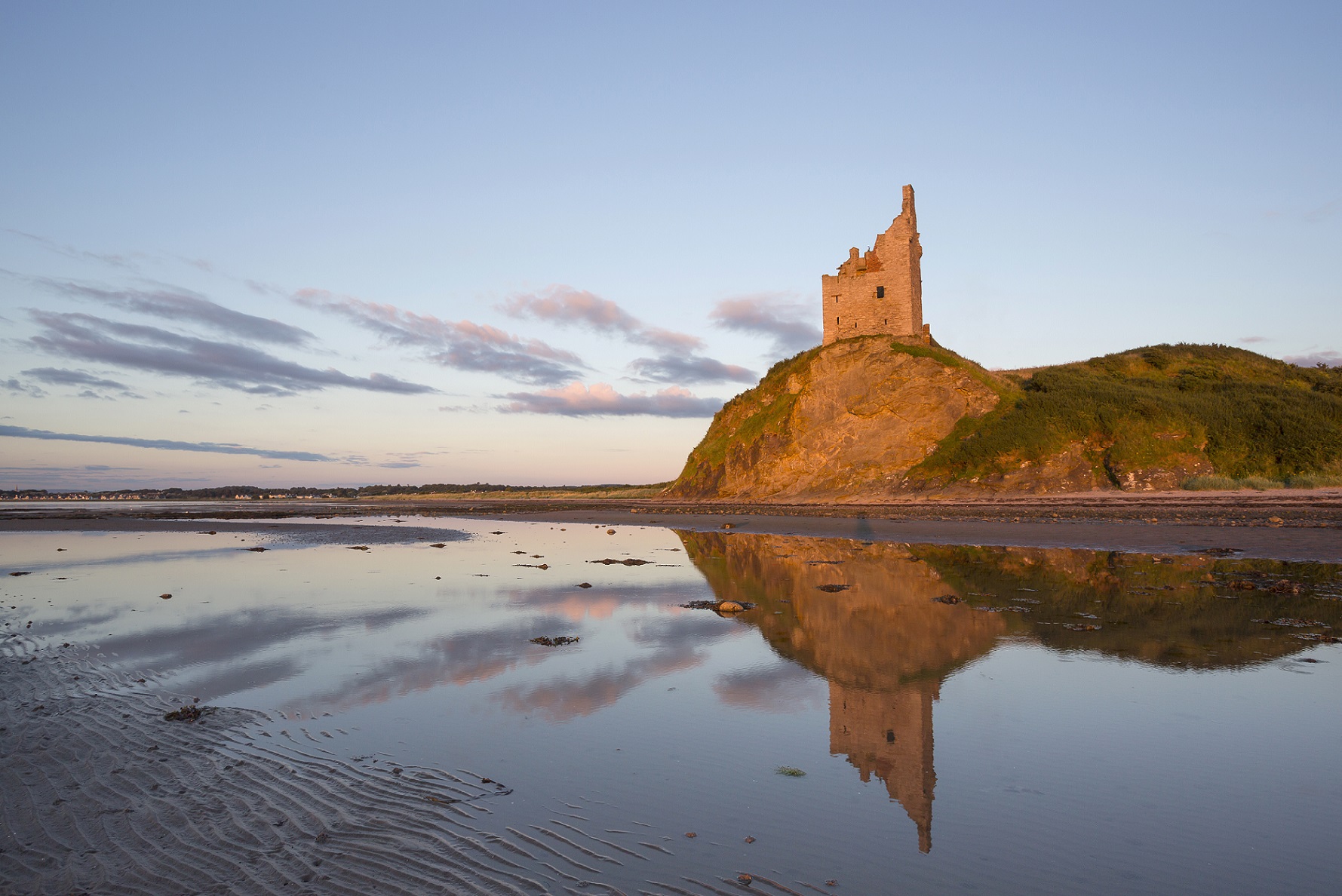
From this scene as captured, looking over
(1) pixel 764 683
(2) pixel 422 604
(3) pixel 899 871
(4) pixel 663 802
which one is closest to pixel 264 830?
(4) pixel 663 802

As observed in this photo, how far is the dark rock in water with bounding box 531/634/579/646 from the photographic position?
11.5m

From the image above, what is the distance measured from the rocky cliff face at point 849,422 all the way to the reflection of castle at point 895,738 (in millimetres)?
46250

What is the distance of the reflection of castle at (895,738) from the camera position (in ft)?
18.8

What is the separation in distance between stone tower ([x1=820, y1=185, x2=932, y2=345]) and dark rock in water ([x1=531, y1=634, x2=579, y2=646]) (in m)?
57.8

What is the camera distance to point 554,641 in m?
11.6

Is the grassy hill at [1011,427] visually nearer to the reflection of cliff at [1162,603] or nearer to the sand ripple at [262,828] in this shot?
the reflection of cliff at [1162,603]

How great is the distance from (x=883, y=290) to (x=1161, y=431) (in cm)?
2622

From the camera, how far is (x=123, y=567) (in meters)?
23.9

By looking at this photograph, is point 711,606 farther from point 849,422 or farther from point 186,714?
point 849,422

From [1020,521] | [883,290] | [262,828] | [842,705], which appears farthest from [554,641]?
[883,290]

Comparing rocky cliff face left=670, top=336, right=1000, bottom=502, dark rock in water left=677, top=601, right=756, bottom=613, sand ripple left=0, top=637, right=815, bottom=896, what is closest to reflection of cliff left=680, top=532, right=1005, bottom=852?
dark rock in water left=677, top=601, right=756, bottom=613

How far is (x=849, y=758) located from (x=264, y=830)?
4.95m

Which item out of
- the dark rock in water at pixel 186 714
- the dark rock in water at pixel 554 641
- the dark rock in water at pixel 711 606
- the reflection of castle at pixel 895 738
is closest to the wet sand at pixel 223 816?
the dark rock in water at pixel 186 714

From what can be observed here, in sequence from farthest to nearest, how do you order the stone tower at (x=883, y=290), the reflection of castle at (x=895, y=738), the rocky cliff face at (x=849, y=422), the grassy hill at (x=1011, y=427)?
1. the stone tower at (x=883, y=290)
2. the rocky cliff face at (x=849, y=422)
3. the grassy hill at (x=1011, y=427)
4. the reflection of castle at (x=895, y=738)
